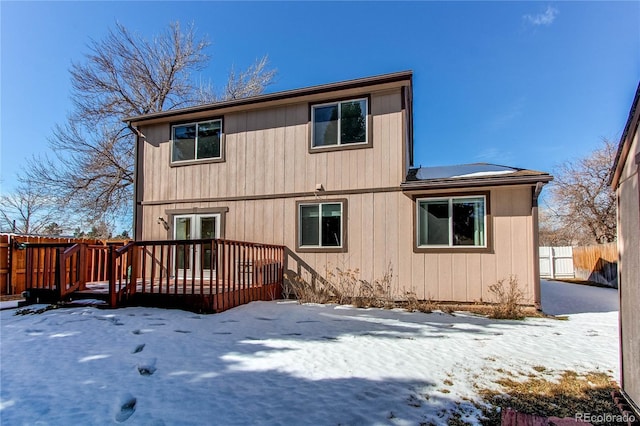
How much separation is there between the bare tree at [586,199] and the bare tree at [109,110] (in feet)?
78.9

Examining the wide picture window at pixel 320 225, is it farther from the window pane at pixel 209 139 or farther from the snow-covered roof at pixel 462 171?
the window pane at pixel 209 139

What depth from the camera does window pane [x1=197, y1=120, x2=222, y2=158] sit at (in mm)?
9562

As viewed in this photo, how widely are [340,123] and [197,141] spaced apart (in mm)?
4155

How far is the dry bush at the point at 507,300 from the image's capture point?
6542mm

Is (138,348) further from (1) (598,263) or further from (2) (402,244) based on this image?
(1) (598,263)

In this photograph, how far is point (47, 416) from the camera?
8.51 ft

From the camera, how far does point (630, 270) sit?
271cm

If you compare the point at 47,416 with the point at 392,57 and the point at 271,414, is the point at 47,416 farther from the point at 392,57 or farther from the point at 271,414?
the point at 392,57

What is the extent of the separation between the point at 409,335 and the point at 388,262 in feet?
9.79

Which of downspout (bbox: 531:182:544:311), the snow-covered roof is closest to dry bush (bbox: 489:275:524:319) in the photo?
downspout (bbox: 531:182:544:311)

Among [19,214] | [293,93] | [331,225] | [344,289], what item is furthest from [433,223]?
[19,214]

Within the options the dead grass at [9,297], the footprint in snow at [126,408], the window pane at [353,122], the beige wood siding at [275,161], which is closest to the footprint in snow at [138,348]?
the footprint in snow at [126,408]

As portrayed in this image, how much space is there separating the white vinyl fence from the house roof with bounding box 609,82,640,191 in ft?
56.8

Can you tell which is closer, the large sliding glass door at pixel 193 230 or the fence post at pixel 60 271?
the fence post at pixel 60 271
